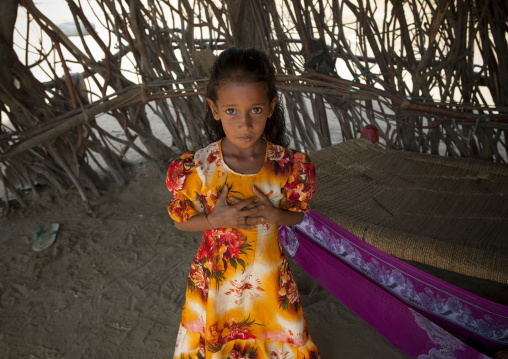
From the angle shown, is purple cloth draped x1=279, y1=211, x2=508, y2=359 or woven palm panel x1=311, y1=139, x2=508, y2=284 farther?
woven palm panel x1=311, y1=139, x2=508, y2=284

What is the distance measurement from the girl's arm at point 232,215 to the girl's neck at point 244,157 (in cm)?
8

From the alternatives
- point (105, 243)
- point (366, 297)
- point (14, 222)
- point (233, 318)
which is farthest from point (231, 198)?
point (14, 222)

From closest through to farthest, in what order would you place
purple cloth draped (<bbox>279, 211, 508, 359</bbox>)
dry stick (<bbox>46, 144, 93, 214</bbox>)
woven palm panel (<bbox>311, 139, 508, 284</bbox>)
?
purple cloth draped (<bbox>279, 211, 508, 359</bbox>), woven palm panel (<bbox>311, 139, 508, 284</bbox>), dry stick (<bbox>46, 144, 93, 214</bbox>)

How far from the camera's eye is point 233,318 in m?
1.27

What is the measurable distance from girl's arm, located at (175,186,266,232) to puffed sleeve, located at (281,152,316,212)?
0.12 metres

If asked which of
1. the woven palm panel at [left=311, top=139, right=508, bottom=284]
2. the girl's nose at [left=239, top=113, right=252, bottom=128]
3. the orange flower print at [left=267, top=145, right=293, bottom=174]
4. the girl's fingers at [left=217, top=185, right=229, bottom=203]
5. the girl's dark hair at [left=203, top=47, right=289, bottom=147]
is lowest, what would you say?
the woven palm panel at [left=311, top=139, right=508, bottom=284]

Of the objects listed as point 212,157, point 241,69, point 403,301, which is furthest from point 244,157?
point 403,301

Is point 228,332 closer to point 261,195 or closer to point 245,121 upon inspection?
point 261,195

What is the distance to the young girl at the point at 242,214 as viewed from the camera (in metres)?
1.10

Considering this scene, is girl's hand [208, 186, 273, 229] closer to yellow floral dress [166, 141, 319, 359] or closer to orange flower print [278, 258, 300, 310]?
yellow floral dress [166, 141, 319, 359]

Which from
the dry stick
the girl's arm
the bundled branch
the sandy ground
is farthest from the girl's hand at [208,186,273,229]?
the dry stick

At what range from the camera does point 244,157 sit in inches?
46.7

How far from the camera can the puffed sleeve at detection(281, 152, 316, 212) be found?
3.92 ft

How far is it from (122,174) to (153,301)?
118cm
